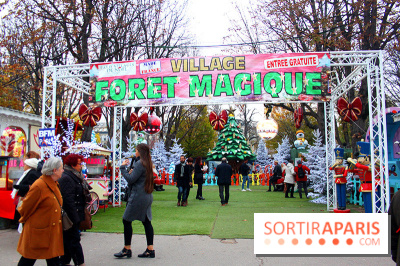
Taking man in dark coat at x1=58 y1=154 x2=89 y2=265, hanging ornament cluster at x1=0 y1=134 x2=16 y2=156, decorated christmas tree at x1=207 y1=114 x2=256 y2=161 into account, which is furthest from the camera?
decorated christmas tree at x1=207 y1=114 x2=256 y2=161

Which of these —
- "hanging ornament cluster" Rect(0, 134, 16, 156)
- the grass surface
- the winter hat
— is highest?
"hanging ornament cluster" Rect(0, 134, 16, 156)

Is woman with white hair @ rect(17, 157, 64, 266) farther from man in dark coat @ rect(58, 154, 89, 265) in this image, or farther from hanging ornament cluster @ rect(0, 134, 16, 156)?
hanging ornament cluster @ rect(0, 134, 16, 156)

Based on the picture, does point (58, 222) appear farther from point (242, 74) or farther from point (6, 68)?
point (6, 68)

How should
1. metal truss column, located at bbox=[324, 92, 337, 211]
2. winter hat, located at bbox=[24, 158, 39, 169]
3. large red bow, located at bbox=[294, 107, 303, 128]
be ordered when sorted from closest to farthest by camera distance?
1. winter hat, located at bbox=[24, 158, 39, 169]
2. metal truss column, located at bbox=[324, 92, 337, 211]
3. large red bow, located at bbox=[294, 107, 303, 128]

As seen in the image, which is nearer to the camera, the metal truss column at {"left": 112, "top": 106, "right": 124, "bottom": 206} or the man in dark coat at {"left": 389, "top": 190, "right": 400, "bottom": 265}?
the man in dark coat at {"left": 389, "top": 190, "right": 400, "bottom": 265}

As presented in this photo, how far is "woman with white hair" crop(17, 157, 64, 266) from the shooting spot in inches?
160

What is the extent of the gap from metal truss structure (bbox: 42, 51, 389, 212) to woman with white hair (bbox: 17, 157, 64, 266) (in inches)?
258

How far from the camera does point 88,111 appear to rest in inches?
493

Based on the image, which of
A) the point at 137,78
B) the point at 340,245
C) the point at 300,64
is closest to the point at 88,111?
the point at 137,78

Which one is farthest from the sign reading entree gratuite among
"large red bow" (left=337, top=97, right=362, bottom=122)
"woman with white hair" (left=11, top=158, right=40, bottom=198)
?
"woman with white hair" (left=11, top=158, right=40, bottom=198)

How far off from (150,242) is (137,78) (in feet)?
19.9

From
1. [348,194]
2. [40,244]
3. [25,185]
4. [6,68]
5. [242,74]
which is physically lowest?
[348,194]

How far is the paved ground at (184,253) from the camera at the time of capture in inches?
225

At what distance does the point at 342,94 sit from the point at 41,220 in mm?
9857
